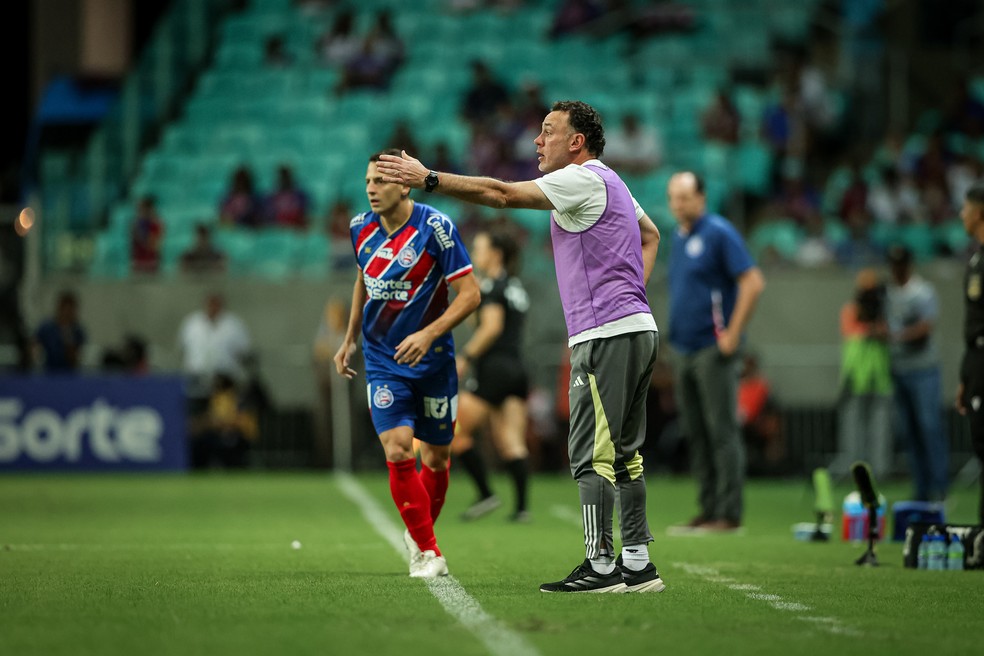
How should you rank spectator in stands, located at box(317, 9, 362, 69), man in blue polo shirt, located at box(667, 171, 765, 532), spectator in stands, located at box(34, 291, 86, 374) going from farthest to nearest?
1. spectator in stands, located at box(317, 9, 362, 69)
2. spectator in stands, located at box(34, 291, 86, 374)
3. man in blue polo shirt, located at box(667, 171, 765, 532)

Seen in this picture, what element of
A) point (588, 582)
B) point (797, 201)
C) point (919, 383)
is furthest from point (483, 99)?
point (588, 582)

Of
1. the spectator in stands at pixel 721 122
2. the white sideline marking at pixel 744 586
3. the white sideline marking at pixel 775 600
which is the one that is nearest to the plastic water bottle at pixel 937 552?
the white sideline marking at pixel 775 600

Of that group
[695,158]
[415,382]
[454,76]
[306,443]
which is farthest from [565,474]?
[415,382]

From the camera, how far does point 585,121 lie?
7797 mm

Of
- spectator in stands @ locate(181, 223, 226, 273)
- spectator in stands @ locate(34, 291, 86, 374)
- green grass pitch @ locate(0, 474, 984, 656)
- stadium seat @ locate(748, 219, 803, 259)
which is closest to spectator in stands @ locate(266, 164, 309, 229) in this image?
spectator in stands @ locate(181, 223, 226, 273)

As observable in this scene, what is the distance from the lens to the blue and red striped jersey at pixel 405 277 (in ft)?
28.6

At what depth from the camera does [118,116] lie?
2344cm

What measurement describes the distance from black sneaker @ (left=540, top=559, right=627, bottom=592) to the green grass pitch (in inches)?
6.6

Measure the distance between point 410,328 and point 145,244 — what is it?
1389cm

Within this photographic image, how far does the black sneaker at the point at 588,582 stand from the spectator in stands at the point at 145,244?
15.1 metres

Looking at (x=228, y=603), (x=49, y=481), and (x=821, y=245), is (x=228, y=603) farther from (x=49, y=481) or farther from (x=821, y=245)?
(x=821, y=245)

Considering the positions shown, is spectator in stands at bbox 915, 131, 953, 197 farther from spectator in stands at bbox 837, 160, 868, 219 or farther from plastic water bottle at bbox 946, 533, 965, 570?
plastic water bottle at bbox 946, 533, 965, 570

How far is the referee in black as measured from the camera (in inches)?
391

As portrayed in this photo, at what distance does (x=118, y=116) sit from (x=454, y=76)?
206 inches
